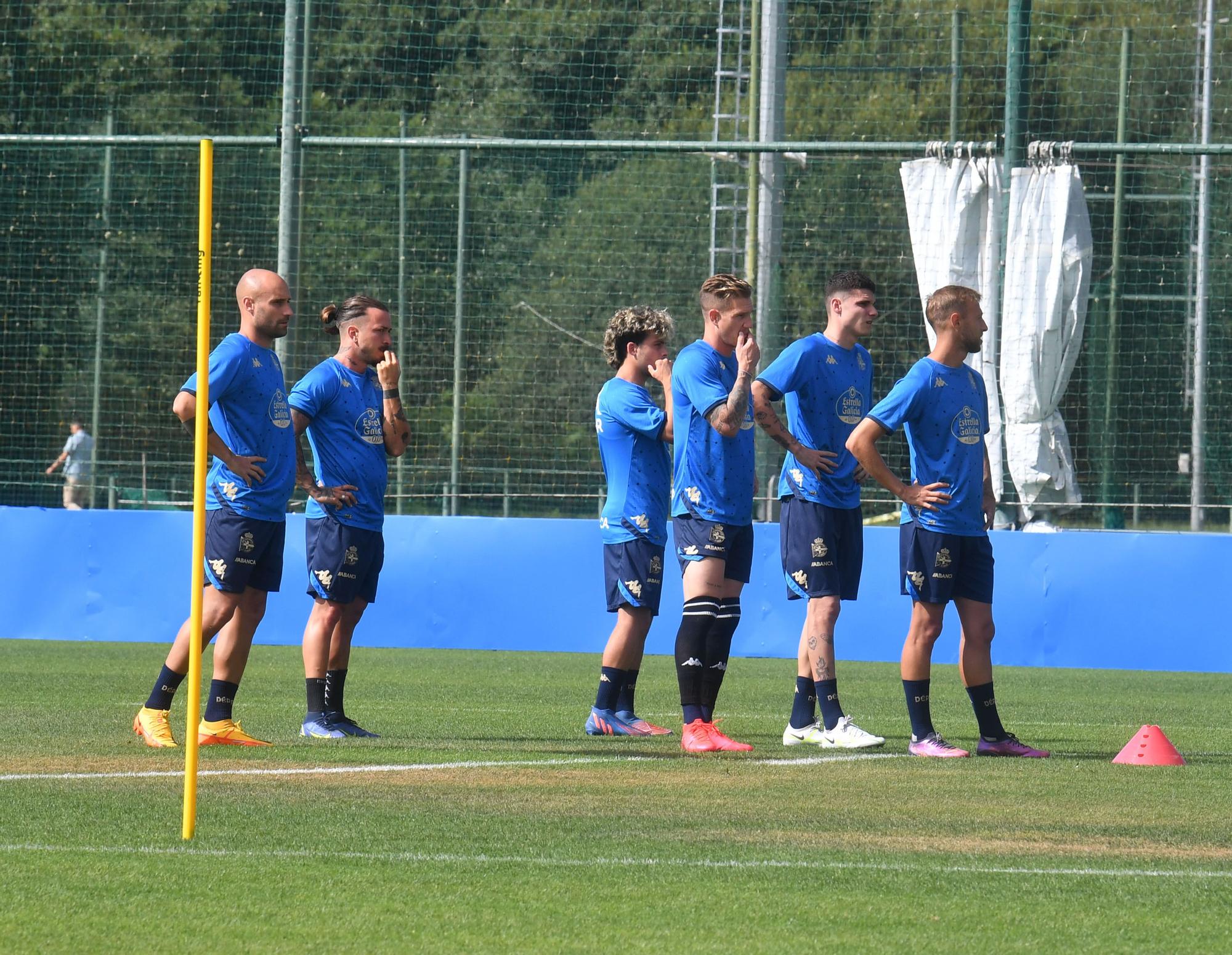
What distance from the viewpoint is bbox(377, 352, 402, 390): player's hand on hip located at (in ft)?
27.4

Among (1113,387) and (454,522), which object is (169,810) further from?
(1113,387)

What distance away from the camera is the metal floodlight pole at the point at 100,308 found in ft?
68.8

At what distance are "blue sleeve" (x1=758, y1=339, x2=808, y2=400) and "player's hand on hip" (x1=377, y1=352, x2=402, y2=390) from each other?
1.62m

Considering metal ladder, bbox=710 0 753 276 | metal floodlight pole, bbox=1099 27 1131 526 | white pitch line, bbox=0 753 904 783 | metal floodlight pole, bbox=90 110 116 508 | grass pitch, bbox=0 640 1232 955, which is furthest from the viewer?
metal floodlight pole, bbox=90 110 116 508

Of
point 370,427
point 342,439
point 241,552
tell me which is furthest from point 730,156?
point 241,552

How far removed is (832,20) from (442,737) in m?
19.2

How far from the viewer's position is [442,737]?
845 cm

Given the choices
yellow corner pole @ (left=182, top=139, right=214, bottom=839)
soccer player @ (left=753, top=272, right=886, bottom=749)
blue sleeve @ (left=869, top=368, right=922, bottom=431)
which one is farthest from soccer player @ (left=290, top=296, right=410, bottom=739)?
yellow corner pole @ (left=182, top=139, right=214, bottom=839)

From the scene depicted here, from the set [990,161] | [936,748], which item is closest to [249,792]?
[936,748]

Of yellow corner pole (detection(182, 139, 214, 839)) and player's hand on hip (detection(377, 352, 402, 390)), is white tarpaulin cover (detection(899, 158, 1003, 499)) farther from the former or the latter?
yellow corner pole (detection(182, 139, 214, 839))

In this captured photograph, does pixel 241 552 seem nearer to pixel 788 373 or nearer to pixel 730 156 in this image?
pixel 788 373

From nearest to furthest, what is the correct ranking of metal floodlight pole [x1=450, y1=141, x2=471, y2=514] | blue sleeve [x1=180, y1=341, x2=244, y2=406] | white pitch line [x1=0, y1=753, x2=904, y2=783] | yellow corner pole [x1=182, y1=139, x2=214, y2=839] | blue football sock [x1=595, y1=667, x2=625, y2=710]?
yellow corner pole [x1=182, y1=139, x2=214, y2=839] → white pitch line [x1=0, y1=753, x2=904, y2=783] → blue sleeve [x1=180, y1=341, x2=244, y2=406] → blue football sock [x1=595, y1=667, x2=625, y2=710] → metal floodlight pole [x1=450, y1=141, x2=471, y2=514]

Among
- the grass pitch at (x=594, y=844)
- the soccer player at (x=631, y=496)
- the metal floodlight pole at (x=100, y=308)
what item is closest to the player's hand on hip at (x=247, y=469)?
the grass pitch at (x=594, y=844)

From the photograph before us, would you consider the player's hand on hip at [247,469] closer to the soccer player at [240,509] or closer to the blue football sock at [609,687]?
the soccer player at [240,509]
